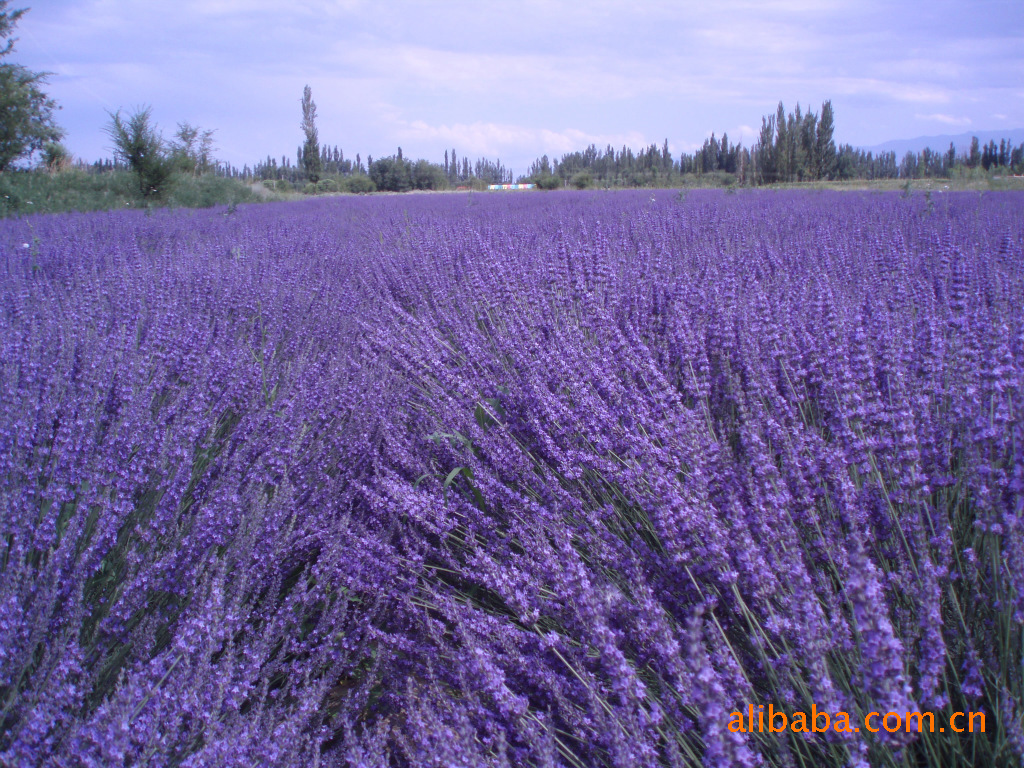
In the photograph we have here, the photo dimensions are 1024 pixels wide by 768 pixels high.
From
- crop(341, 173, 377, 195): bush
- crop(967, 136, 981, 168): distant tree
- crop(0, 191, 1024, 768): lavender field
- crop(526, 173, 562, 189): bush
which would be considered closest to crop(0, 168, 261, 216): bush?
crop(0, 191, 1024, 768): lavender field

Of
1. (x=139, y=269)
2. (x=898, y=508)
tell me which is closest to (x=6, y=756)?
(x=898, y=508)

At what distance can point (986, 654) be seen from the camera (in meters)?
1.02

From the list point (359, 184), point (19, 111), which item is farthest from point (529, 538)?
point (359, 184)

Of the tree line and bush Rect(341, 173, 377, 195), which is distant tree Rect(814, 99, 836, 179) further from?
bush Rect(341, 173, 377, 195)

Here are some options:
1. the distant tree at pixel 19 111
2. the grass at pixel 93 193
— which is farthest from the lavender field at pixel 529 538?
the distant tree at pixel 19 111

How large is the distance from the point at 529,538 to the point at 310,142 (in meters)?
43.3

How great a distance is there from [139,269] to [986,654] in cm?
494

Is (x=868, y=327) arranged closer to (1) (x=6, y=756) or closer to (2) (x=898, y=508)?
(2) (x=898, y=508)

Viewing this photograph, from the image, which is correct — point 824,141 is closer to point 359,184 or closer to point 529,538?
point 359,184

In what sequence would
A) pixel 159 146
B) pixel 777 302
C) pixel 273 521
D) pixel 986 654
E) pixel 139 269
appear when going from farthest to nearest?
pixel 159 146, pixel 139 269, pixel 777 302, pixel 273 521, pixel 986 654

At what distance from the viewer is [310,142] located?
128 ft

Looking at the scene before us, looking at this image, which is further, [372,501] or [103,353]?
[103,353]

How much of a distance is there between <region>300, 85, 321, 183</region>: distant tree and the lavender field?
39761 mm

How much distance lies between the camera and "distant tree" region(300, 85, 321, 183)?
38844mm
